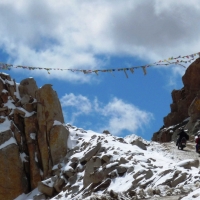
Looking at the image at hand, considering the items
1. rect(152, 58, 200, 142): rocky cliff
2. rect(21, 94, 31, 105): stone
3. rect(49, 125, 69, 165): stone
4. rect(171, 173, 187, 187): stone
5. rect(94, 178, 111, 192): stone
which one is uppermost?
rect(152, 58, 200, 142): rocky cliff

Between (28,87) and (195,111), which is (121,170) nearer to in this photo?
(28,87)

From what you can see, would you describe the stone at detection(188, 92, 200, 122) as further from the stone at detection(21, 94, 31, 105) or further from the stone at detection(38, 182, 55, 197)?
the stone at detection(38, 182, 55, 197)

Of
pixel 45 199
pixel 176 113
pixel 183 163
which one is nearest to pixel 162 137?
pixel 176 113

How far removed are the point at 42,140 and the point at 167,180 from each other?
1350 cm

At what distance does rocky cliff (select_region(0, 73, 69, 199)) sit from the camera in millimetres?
26469

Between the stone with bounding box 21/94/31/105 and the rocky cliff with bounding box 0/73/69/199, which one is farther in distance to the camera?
the stone with bounding box 21/94/31/105

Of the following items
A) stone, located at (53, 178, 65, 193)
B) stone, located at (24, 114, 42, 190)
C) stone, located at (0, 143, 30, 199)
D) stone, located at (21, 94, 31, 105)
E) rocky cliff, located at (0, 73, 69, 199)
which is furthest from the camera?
stone, located at (21, 94, 31, 105)

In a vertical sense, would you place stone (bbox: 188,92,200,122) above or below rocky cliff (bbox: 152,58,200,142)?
below

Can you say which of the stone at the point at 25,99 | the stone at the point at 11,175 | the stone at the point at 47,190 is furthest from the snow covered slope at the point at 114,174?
the stone at the point at 25,99

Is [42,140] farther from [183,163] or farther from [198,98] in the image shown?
[198,98]

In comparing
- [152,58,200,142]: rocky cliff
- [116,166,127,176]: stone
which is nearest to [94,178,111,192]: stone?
[116,166,127,176]: stone

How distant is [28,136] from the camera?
28578 millimetres

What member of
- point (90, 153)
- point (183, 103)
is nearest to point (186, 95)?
point (183, 103)

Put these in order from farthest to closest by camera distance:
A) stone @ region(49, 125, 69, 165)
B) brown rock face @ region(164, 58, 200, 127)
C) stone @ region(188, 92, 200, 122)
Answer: brown rock face @ region(164, 58, 200, 127) < stone @ region(188, 92, 200, 122) < stone @ region(49, 125, 69, 165)
